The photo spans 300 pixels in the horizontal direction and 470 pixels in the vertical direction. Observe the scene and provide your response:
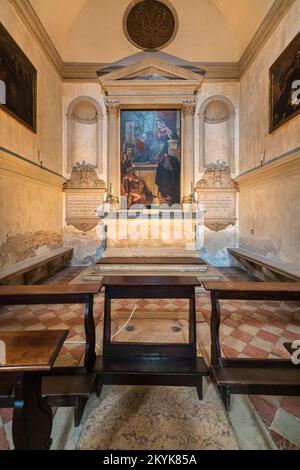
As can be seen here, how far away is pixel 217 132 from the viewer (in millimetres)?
7617

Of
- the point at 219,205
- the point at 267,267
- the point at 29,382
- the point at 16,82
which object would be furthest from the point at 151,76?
the point at 29,382

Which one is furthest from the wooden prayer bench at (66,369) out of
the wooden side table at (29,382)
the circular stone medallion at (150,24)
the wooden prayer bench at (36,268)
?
the circular stone medallion at (150,24)

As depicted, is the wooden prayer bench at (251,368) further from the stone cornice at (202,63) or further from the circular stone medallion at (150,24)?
the circular stone medallion at (150,24)

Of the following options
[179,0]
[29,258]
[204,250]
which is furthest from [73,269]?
[179,0]

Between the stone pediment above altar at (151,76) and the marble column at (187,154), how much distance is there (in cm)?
72

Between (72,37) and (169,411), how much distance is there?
947 cm

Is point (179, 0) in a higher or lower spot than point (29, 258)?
higher

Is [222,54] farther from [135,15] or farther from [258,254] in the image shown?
[258,254]

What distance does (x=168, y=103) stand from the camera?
7.35 metres

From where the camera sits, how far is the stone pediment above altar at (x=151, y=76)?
715 cm

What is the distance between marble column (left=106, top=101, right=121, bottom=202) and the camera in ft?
24.2

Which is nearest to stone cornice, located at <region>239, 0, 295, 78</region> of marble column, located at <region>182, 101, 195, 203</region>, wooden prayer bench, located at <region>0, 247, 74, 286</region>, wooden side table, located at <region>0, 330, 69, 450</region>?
Answer: marble column, located at <region>182, 101, 195, 203</region>

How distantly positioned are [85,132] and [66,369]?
732 cm

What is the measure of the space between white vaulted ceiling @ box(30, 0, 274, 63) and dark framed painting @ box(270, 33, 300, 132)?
2569mm
